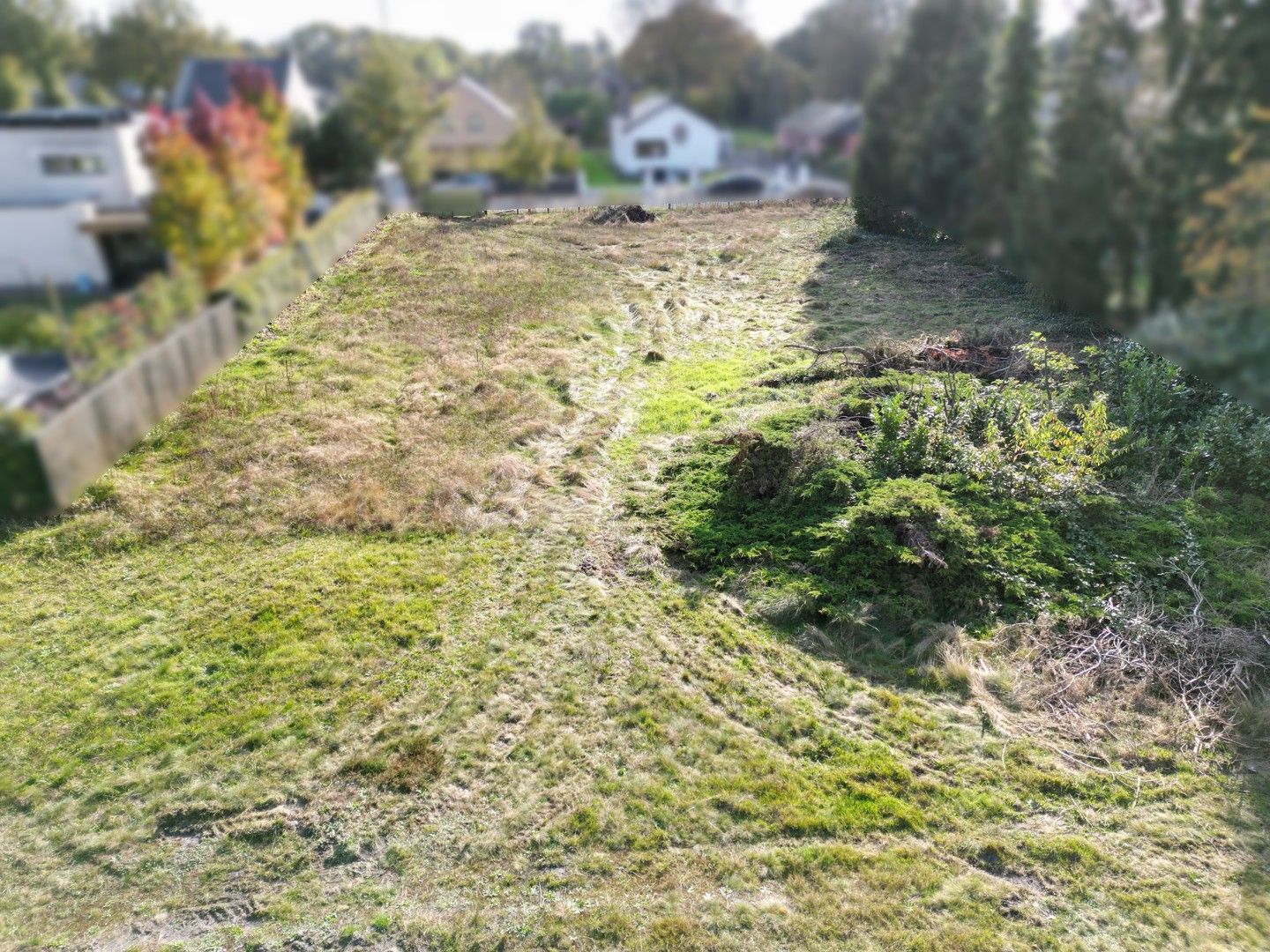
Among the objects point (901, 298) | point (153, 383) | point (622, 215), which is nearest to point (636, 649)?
point (153, 383)

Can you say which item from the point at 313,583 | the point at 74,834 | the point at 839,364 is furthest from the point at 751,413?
the point at 74,834

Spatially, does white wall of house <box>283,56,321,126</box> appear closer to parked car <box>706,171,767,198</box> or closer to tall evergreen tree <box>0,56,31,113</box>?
tall evergreen tree <box>0,56,31,113</box>

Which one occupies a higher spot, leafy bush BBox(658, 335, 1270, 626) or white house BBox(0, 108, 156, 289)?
white house BBox(0, 108, 156, 289)

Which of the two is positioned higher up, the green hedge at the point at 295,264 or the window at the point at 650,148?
the window at the point at 650,148

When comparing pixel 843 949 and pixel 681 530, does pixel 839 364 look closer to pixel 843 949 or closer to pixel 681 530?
pixel 681 530

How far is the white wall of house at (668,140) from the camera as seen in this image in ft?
10.7

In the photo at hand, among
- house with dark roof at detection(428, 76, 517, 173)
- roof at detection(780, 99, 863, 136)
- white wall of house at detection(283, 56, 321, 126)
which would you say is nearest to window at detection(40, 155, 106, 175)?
white wall of house at detection(283, 56, 321, 126)

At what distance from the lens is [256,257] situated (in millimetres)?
1673

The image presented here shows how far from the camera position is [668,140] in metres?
3.46

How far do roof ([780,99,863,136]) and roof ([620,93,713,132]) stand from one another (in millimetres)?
347

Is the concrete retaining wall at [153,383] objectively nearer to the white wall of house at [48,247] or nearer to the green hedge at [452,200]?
the white wall of house at [48,247]

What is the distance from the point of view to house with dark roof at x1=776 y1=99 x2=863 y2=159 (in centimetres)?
284

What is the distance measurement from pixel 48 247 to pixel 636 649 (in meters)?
3.29

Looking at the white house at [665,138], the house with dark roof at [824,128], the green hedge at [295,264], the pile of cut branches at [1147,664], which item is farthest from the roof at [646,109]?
the pile of cut branches at [1147,664]
